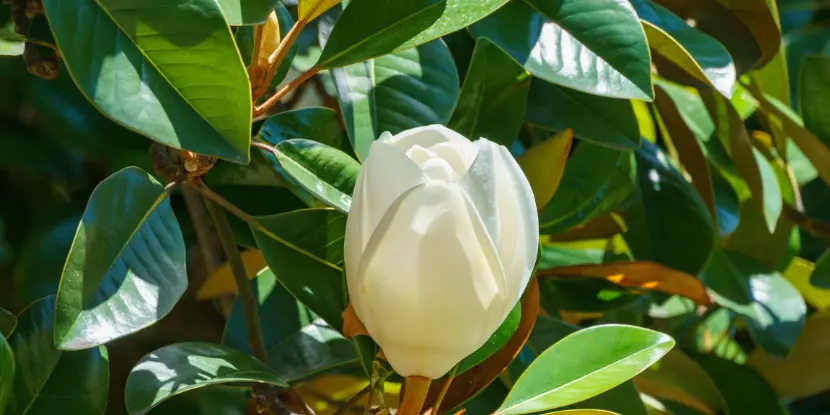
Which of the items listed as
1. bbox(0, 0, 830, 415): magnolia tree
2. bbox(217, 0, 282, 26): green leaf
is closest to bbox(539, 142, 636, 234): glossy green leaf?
bbox(0, 0, 830, 415): magnolia tree

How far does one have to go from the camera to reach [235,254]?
65 cm

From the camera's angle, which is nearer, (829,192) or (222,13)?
(222,13)

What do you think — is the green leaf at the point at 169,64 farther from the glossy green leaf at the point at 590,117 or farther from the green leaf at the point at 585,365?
the glossy green leaf at the point at 590,117

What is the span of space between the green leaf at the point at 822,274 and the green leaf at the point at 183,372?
62cm

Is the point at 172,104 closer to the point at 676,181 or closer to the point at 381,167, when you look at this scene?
the point at 381,167

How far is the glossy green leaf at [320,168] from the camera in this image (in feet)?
1.72

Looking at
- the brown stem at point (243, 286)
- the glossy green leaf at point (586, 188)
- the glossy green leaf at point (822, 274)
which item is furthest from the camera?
the glossy green leaf at point (822, 274)

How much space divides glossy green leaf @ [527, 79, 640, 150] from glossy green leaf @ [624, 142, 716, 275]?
165mm

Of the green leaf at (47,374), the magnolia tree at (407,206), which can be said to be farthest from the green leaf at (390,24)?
the green leaf at (47,374)

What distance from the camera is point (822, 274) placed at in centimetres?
94

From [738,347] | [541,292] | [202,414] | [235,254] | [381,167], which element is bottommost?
[738,347]

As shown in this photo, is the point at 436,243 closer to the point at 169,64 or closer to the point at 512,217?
the point at 512,217

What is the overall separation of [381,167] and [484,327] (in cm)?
10

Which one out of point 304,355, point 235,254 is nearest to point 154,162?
point 235,254
